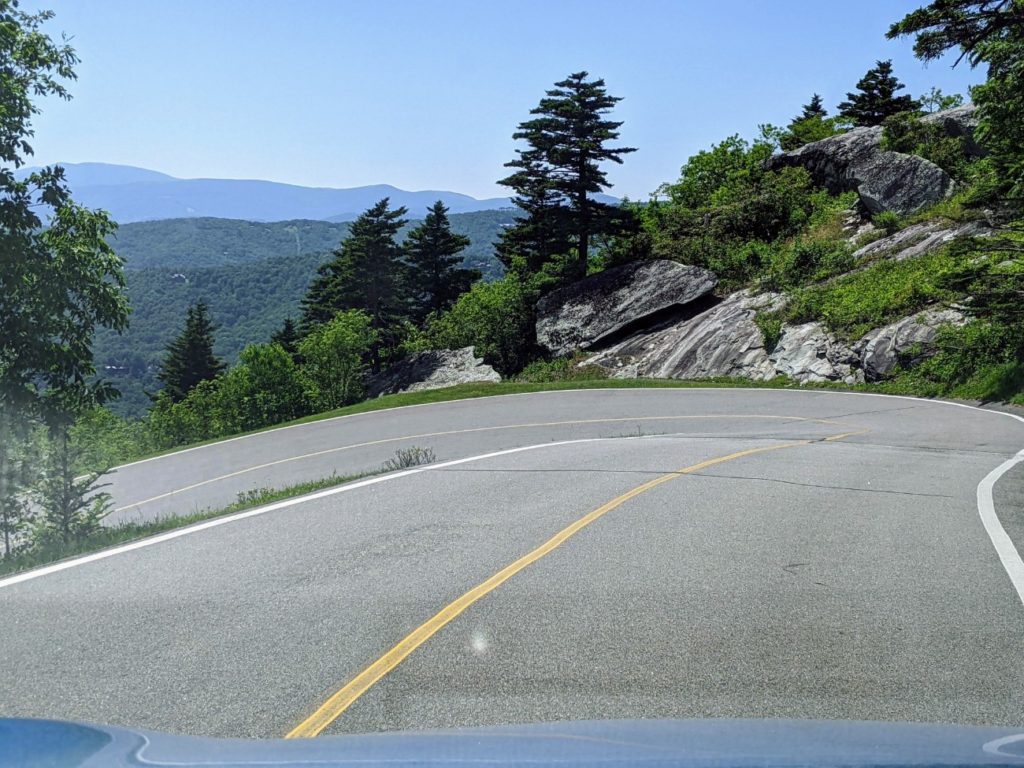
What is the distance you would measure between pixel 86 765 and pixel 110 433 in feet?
252

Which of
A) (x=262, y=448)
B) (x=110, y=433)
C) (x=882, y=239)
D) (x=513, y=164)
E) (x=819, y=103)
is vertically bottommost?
(x=110, y=433)

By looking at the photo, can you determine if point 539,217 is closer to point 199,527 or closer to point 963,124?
point 963,124

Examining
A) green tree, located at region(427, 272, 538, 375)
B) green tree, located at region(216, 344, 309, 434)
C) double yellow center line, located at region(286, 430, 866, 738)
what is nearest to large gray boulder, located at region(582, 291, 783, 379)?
green tree, located at region(427, 272, 538, 375)

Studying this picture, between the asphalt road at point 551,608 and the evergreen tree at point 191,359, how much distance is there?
77.9m

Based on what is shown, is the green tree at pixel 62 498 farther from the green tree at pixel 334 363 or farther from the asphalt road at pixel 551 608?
the green tree at pixel 334 363

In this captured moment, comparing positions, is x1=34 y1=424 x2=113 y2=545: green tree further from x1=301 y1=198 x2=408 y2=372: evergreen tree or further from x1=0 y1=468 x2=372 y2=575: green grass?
x1=301 y1=198 x2=408 y2=372: evergreen tree

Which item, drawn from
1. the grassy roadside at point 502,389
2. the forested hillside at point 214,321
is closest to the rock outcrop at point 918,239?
the grassy roadside at point 502,389

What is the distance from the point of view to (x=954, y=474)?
11586 mm

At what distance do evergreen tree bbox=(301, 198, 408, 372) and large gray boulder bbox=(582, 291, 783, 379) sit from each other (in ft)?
97.8

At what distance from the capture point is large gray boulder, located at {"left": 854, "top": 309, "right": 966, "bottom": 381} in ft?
86.5

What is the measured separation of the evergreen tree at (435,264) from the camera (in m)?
67.7

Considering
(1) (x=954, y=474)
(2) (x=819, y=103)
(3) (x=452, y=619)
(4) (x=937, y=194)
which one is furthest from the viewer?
(2) (x=819, y=103)

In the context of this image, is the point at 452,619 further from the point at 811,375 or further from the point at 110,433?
the point at 110,433

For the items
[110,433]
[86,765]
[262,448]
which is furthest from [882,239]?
[110,433]
